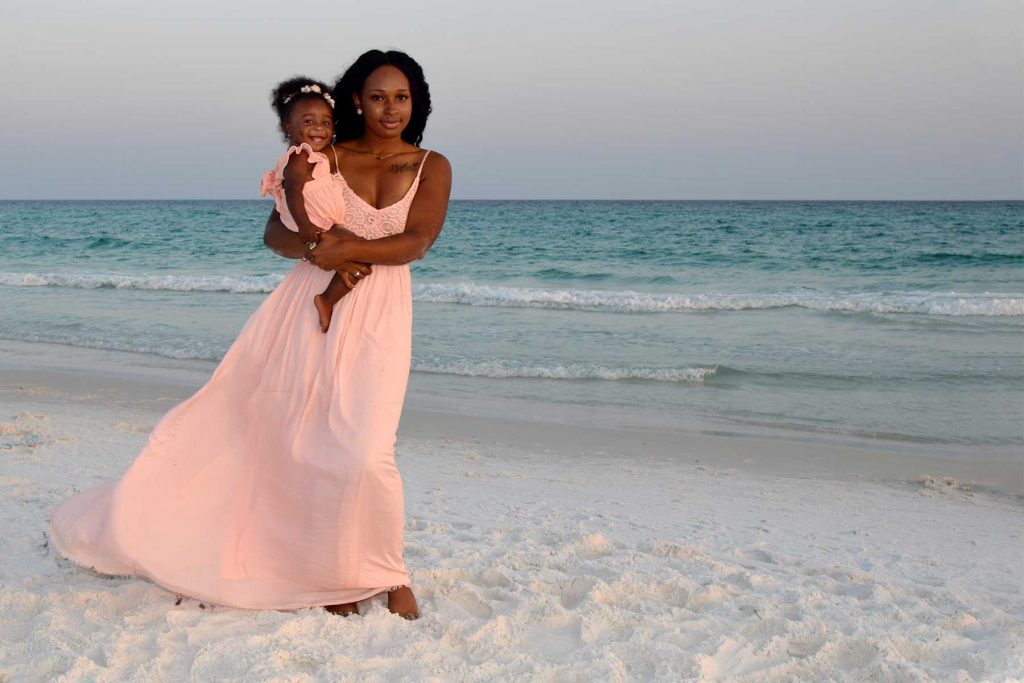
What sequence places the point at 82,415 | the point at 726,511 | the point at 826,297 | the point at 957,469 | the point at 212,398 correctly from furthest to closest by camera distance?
the point at 826,297 < the point at 82,415 < the point at 957,469 < the point at 726,511 < the point at 212,398

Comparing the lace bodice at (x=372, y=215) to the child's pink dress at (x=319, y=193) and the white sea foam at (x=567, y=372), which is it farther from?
the white sea foam at (x=567, y=372)

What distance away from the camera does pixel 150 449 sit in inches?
136

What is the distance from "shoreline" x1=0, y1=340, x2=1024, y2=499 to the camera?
21.8ft

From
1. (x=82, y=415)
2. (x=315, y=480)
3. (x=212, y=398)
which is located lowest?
(x=82, y=415)

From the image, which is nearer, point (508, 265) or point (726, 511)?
point (726, 511)

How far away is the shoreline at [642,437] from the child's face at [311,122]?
3.98 metres

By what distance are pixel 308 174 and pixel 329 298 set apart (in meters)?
0.44

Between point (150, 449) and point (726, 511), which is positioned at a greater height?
point (150, 449)

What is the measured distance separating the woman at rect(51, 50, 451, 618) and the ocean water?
510 cm

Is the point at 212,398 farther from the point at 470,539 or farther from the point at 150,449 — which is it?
the point at 470,539

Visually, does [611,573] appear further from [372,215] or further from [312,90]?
[312,90]

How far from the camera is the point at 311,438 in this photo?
3314 mm

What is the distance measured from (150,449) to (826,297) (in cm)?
1558

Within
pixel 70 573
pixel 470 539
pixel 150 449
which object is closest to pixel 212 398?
pixel 150 449
